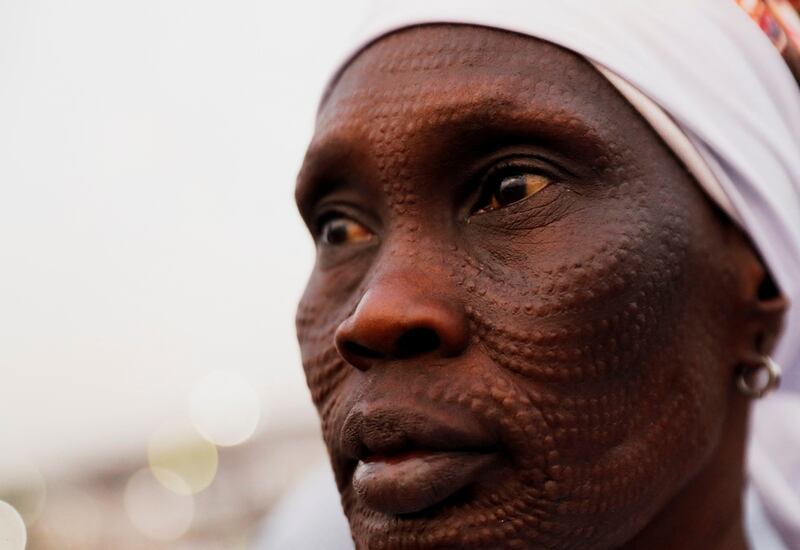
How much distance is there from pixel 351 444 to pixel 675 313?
61 cm

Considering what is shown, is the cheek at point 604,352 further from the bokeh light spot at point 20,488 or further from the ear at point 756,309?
the bokeh light spot at point 20,488

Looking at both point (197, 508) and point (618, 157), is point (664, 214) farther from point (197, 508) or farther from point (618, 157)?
point (197, 508)

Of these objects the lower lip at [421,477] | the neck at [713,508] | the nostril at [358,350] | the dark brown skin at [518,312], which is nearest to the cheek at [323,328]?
the dark brown skin at [518,312]

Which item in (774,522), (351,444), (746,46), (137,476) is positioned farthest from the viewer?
(137,476)

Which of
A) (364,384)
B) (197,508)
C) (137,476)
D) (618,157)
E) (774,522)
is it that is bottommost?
(137,476)

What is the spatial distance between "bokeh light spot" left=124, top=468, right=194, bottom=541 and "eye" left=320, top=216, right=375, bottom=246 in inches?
252

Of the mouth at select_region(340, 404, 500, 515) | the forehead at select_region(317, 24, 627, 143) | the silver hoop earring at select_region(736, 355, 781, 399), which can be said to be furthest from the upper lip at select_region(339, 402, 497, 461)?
the silver hoop earring at select_region(736, 355, 781, 399)

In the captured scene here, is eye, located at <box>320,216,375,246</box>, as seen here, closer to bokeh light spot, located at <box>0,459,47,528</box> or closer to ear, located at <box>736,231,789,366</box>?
ear, located at <box>736,231,789,366</box>

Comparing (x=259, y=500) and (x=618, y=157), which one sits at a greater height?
(x=618, y=157)

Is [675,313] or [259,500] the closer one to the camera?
[675,313]

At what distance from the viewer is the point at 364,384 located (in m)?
1.60

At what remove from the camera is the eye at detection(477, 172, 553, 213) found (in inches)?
66.4

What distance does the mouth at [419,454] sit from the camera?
1479 millimetres

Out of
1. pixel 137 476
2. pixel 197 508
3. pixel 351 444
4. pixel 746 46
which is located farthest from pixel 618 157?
pixel 137 476
